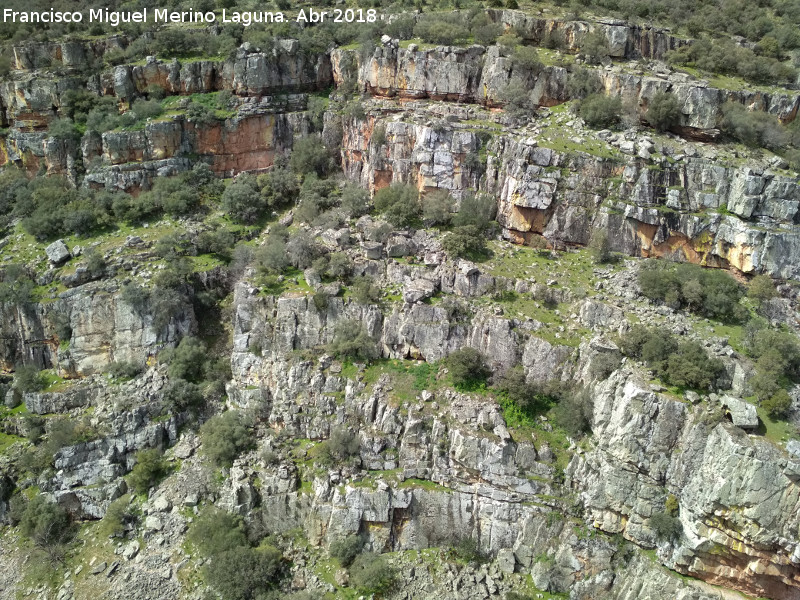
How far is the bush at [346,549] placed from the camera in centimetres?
2509

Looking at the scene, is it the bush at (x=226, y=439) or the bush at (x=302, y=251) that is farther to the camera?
the bush at (x=302, y=251)

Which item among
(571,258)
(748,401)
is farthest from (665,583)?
(571,258)

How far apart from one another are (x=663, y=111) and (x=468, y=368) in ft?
60.2

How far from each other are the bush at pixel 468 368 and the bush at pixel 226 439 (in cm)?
1028

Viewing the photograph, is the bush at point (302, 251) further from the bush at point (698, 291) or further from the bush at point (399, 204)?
the bush at point (698, 291)

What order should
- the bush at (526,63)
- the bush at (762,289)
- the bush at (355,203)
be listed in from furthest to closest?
the bush at (526,63) < the bush at (355,203) < the bush at (762,289)

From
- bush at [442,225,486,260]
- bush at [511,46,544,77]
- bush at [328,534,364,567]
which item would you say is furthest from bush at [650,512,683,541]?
bush at [511,46,544,77]

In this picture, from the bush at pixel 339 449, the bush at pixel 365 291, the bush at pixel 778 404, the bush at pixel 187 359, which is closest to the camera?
the bush at pixel 778 404

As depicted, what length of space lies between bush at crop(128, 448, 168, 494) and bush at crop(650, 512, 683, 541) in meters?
21.7

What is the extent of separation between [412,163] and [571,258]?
10.7 metres

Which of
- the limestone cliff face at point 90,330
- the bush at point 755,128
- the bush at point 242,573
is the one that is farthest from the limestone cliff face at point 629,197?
the bush at point 242,573

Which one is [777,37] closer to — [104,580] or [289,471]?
[289,471]

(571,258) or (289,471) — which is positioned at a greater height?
(571,258)

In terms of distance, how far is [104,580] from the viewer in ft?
83.0
